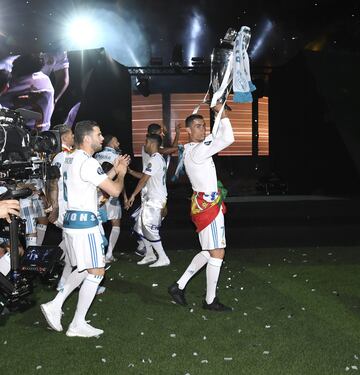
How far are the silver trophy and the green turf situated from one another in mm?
A: 2271

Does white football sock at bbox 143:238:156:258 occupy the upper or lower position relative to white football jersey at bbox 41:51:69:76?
lower

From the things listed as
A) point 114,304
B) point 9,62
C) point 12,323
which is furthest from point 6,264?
point 9,62

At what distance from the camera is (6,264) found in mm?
5207

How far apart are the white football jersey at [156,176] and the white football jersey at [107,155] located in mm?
527

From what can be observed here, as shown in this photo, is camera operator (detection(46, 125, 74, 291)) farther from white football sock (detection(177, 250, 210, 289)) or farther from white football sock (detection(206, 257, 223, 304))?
white football sock (detection(206, 257, 223, 304))

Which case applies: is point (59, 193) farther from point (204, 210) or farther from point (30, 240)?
point (204, 210)

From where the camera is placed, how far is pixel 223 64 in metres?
5.32

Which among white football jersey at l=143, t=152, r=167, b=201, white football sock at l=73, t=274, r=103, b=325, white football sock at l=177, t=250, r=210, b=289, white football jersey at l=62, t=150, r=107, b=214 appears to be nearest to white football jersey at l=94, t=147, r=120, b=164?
white football jersey at l=143, t=152, r=167, b=201

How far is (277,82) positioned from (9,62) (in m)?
9.28

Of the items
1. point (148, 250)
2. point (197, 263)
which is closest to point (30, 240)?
point (148, 250)

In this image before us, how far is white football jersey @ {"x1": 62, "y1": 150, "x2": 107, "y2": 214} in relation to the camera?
460 cm

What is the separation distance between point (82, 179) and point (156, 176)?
10.9 feet

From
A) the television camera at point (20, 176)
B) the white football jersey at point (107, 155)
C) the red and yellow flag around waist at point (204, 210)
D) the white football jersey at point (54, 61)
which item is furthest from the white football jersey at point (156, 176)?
the white football jersey at point (54, 61)

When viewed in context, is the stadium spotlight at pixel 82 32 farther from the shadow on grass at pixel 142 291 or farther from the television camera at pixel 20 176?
the television camera at pixel 20 176
